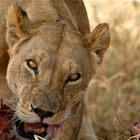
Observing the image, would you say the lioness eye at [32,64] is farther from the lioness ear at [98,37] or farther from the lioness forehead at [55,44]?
the lioness ear at [98,37]

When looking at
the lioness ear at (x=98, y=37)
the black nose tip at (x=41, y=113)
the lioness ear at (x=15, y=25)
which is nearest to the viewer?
the black nose tip at (x=41, y=113)

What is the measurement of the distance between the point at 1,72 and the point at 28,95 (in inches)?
24.2

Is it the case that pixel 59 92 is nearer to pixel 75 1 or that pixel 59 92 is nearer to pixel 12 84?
pixel 12 84

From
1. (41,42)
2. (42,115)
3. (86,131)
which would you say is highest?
(41,42)

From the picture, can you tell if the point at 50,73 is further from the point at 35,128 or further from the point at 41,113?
the point at 35,128

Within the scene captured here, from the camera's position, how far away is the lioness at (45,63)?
16.8 feet

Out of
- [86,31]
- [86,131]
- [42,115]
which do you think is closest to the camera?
[42,115]

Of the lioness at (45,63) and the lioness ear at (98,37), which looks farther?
the lioness ear at (98,37)

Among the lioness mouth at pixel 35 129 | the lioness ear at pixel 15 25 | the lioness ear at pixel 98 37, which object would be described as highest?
the lioness ear at pixel 15 25

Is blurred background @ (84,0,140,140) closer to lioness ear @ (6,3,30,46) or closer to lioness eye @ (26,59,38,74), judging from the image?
lioness ear @ (6,3,30,46)

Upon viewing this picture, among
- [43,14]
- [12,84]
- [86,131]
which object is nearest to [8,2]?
[43,14]

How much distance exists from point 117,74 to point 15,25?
220 centimetres

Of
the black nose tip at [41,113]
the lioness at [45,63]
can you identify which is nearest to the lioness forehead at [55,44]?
the lioness at [45,63]

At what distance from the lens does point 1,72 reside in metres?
5.67
